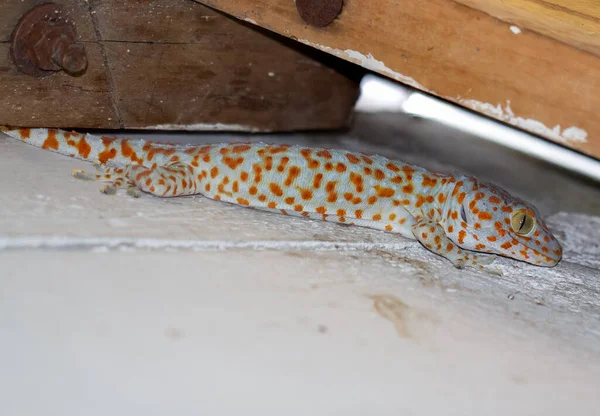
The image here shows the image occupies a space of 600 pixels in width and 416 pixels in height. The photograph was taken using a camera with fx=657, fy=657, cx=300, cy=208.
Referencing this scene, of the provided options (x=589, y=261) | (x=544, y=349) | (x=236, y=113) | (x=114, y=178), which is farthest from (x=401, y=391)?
(x=236, y=113)

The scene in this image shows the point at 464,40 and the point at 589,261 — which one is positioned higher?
the point at 464,40

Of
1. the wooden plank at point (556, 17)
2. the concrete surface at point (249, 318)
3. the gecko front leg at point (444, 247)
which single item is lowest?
the concrete surface at point (249, 318)

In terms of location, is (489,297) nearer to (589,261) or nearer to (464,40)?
(464,40)

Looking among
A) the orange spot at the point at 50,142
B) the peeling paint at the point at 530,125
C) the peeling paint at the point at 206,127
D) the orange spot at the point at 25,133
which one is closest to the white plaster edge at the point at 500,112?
the peeling paint at the point at 530,125

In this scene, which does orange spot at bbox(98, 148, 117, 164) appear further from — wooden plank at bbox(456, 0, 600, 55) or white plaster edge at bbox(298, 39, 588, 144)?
wooden plank at bbox(456, 0, 600, 55)

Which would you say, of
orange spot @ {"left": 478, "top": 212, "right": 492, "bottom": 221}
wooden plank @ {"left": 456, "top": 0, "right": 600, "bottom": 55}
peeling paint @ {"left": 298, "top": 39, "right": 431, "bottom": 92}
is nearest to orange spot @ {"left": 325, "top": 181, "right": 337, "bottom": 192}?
peeling paint @ {"left": 298, "top": 39, "right": 431, "bottom": 92}

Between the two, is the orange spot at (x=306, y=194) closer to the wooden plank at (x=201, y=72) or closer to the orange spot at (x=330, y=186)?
the orange spot at (x=330, y=186)
